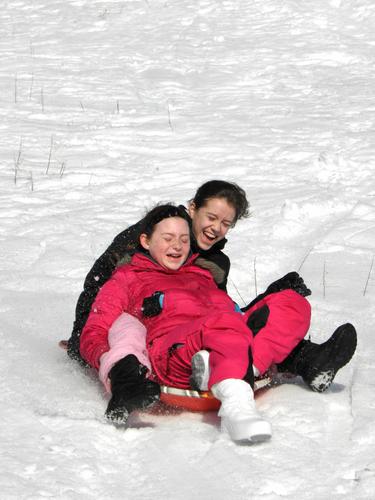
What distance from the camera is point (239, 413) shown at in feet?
10.4

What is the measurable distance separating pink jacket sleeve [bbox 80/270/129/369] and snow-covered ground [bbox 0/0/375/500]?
17 cm

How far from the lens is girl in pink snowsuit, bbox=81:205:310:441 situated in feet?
10.8

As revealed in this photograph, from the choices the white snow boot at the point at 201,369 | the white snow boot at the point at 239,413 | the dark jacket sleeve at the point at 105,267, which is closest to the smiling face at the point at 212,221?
the dark jacket sleeve at the point at 105,267

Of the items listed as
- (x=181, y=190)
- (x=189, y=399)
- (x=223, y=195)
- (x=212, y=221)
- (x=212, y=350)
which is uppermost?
(x=223, y=195)

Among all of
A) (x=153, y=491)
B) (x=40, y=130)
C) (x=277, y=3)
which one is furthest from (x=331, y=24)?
(x=153, y=491)

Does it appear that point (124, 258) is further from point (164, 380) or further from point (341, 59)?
point (341, 59)

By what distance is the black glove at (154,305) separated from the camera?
388 centimetres

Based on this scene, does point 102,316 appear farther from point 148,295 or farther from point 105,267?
point 105,267

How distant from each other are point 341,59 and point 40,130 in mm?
3975

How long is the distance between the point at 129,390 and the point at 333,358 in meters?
0.89

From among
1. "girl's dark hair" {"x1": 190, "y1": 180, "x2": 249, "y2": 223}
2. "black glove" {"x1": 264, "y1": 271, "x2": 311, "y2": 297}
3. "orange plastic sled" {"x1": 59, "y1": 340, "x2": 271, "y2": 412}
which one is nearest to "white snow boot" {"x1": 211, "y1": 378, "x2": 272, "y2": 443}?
"orange plastic sled" {"x1": 59, "y1": 340, "x2": 271, "y2": 412}

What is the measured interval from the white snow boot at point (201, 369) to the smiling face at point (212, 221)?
992 mm

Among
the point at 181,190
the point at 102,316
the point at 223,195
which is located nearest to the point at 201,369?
the point at 102,316

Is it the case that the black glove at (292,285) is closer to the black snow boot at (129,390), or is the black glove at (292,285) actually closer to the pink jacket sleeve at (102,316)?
the pink jacket sleeve at (102,316)
